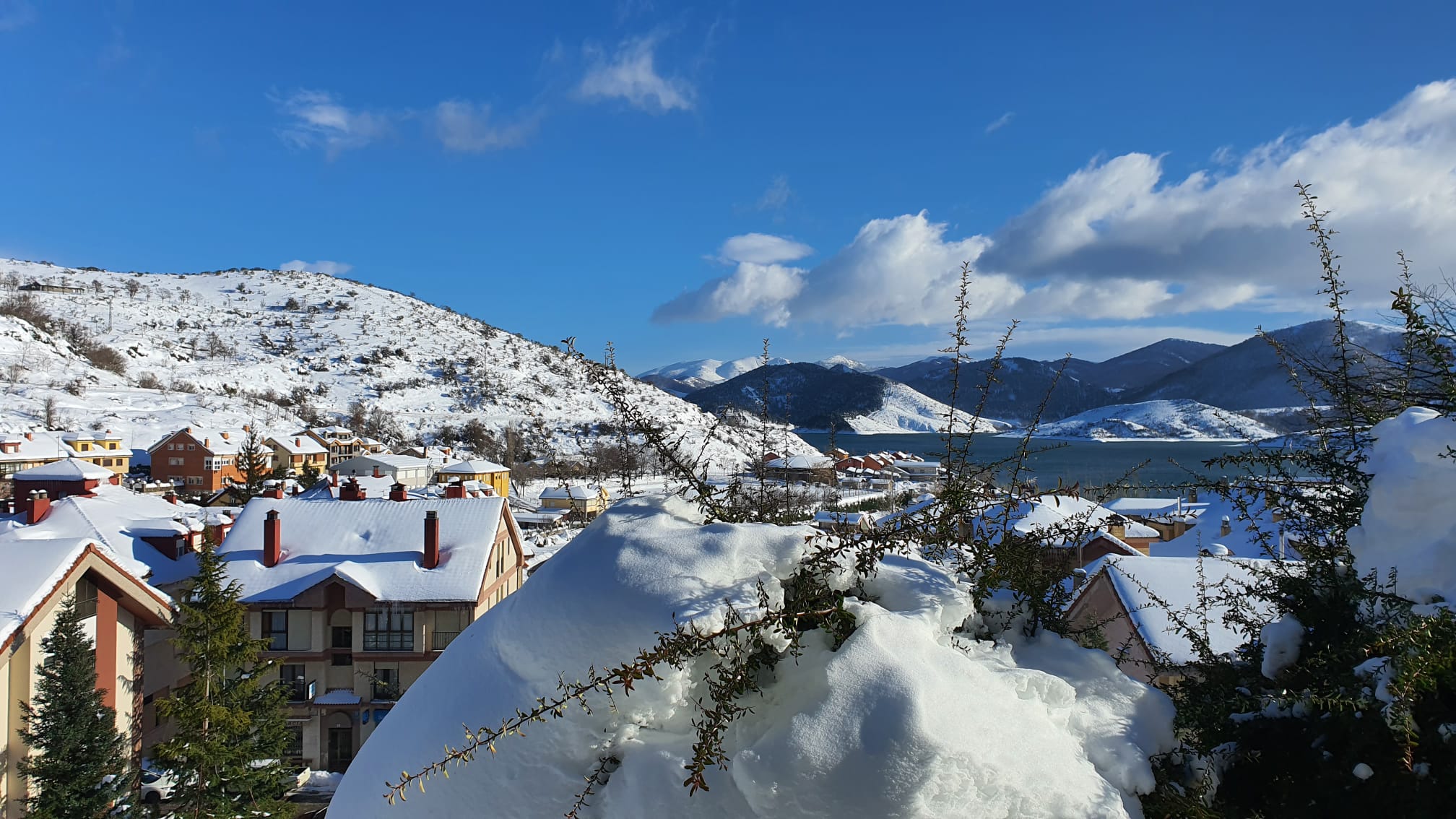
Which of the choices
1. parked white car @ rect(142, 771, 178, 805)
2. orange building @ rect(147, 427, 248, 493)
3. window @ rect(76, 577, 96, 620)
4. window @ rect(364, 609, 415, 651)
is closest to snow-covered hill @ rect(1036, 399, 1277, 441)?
orange building @ rect(147, 427, 248, 493)

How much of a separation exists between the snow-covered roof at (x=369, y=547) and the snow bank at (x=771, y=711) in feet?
54.4

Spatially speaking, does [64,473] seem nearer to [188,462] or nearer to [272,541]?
[272,541]

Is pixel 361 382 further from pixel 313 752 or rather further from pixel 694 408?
pixel 313 752

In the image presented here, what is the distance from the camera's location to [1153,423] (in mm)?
165625

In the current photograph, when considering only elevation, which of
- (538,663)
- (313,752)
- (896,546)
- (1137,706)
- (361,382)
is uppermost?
(361,382)

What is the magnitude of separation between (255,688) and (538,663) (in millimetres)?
12623

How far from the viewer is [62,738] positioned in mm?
11039

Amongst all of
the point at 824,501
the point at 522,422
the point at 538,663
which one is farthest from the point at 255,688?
the point at 522,422

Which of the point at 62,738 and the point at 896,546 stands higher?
the point at 896,546

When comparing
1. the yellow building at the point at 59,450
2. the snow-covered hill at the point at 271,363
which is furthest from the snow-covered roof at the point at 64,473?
the snow-covered hill at the point at 271,363

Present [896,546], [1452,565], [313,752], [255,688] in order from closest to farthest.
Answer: [1452,565] → [896,546] → [255,688] → [313,752]

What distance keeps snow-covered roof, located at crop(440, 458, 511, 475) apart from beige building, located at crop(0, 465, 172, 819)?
34023 millimetres

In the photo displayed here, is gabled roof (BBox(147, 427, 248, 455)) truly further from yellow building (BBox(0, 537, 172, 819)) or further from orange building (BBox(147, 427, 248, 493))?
yellow building (BBox(0, 537, 172, 819))

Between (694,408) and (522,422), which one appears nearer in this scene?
(522,422)
